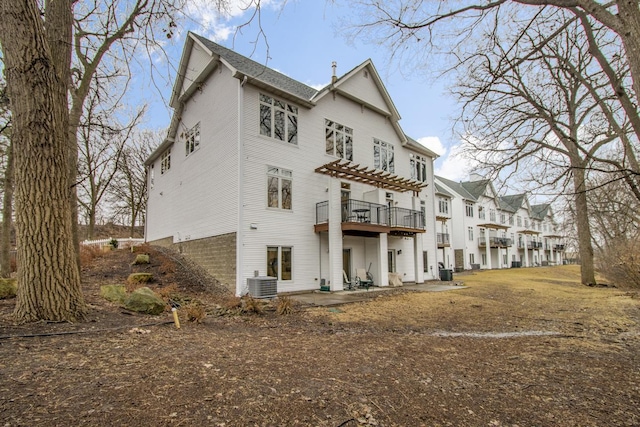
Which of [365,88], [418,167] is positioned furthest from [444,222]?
[365,88]

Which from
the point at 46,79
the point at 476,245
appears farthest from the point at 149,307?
the point at 476,245

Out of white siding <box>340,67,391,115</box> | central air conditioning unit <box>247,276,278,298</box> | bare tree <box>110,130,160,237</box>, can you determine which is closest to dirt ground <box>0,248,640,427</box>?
central air conditioning unit <box>247,276,278,298</box>

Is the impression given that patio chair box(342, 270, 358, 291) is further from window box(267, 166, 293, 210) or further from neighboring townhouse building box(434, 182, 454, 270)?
neighboring townhouse building box(434, 182, 454, 270)

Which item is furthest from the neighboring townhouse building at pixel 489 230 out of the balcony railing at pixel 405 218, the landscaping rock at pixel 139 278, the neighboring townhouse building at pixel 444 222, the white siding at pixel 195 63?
the landscaping rock at pixel 139 278

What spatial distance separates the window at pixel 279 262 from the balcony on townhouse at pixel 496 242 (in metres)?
31.7

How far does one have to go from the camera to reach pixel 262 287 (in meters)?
11.7

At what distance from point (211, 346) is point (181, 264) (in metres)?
11.9

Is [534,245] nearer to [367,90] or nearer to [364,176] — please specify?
[367,90]

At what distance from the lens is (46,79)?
17.7 ft

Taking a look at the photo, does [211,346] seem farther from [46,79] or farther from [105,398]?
[46,79]

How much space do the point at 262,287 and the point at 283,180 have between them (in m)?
4.75

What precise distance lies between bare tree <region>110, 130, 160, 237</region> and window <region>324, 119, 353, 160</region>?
62.1 feet

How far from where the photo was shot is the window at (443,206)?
106 ft

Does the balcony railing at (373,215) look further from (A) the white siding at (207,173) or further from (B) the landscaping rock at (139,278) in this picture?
(B) the landscaping rock at (139,278)
